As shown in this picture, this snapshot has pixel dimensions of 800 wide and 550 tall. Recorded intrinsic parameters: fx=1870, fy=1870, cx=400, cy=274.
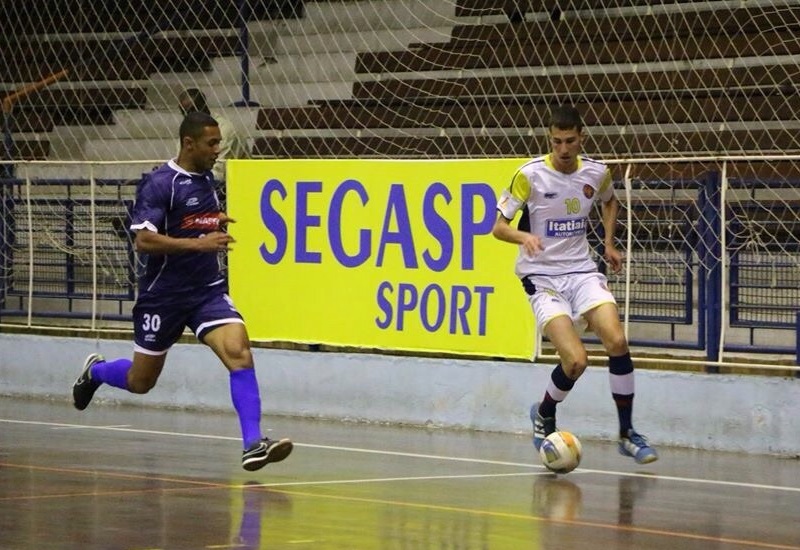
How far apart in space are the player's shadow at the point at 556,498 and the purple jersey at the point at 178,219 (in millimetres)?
2143

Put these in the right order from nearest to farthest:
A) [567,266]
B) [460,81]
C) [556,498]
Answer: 1. [556,498]
2. [567,266]
3. [460,81]

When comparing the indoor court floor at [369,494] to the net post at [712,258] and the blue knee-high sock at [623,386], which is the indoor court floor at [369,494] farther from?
the net post at [712,258]

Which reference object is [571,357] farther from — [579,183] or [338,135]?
[338,135]

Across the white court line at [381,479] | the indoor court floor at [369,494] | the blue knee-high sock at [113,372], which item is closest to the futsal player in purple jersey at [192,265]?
the white court line at [381,479]

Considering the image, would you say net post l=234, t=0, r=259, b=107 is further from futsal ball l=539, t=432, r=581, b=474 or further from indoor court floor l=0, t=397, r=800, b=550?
futsal ball l=539, t=432, r=581, b=474

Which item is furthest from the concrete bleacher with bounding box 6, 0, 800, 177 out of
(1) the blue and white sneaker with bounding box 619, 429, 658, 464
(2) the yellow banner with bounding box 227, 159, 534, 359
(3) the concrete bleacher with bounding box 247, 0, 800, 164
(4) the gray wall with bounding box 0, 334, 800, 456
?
(1) the blue and white sneaker with bounding box 619, 429, 658, 464

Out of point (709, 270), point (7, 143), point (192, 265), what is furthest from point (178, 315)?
point (7, 143)

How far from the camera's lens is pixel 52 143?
69.2ft

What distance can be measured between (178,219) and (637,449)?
2842mm

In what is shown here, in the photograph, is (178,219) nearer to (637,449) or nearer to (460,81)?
(637,449)

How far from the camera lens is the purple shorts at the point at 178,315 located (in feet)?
33.6

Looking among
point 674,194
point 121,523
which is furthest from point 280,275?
point 121,523

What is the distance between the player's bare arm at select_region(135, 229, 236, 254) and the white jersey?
1686 millimetres

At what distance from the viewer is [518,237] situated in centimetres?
1014
